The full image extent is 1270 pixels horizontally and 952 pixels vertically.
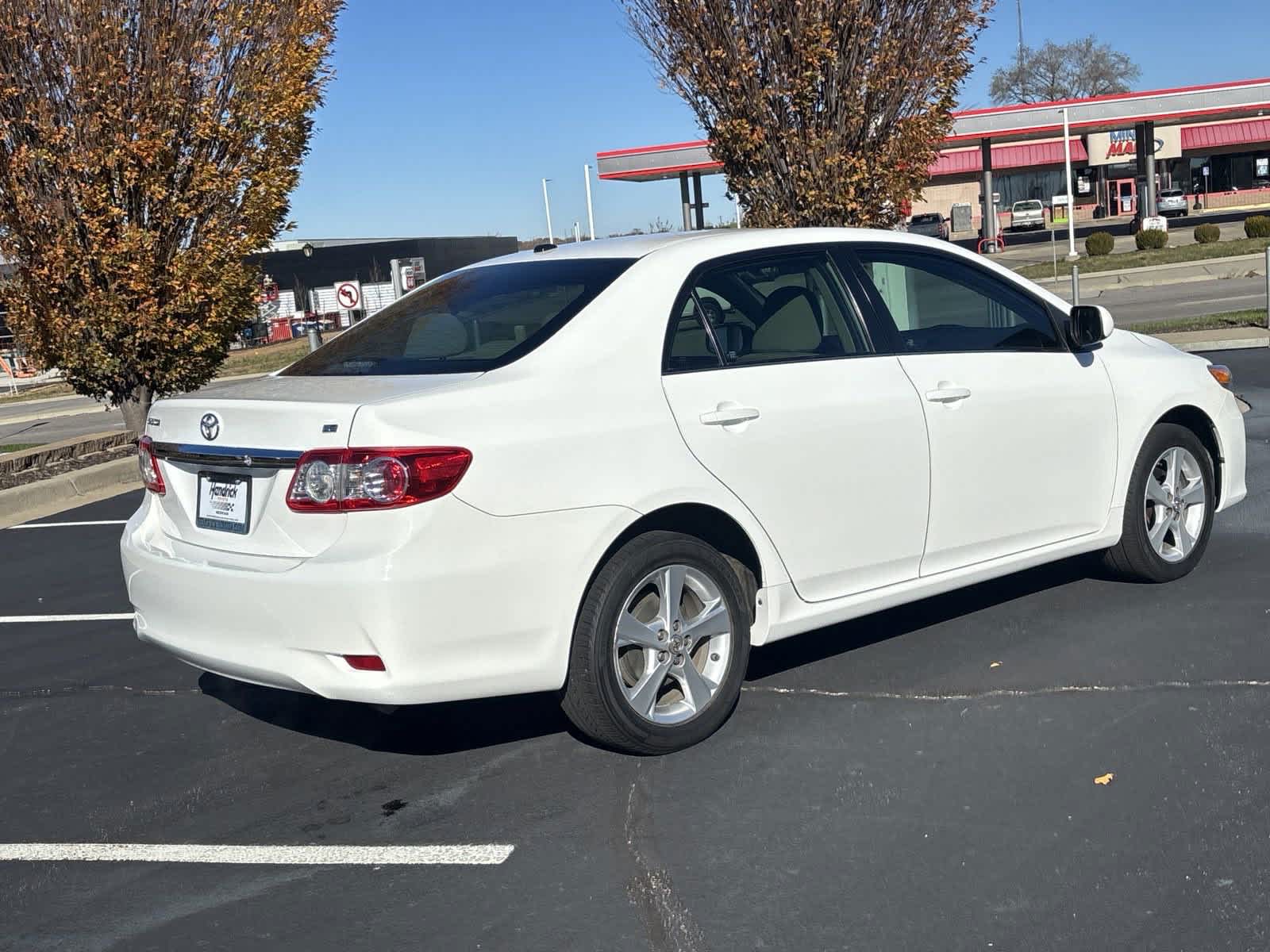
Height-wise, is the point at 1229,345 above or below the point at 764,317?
below

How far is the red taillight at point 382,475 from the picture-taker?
408cm

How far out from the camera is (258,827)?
4.36 metres

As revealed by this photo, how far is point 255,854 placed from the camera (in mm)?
4148

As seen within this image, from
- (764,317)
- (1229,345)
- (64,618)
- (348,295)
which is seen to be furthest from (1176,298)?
(764,317)

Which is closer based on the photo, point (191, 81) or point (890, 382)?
point (890, 382)

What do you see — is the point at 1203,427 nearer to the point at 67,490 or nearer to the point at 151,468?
the point at 151,468

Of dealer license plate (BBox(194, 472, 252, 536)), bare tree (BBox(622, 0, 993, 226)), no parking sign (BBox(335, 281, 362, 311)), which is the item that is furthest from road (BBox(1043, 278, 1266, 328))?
dealer license plate (BBox(194, 472, 252, 536))

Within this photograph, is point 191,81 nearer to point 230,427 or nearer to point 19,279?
point 19,279

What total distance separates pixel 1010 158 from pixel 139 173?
2526 inches

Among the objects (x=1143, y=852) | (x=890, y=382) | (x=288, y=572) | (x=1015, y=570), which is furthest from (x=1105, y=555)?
(x=288, y=572)

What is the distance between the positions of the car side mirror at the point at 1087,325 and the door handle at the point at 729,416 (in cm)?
180

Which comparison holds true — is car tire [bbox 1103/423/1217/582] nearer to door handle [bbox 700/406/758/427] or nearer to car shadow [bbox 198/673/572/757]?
door handle [bbox 700/406/758/427]

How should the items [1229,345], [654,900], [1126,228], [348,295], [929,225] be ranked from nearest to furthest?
1. [654,900]
2. [1229,345]
3. [348,295]
4. [929,225]
5. [1126,228]

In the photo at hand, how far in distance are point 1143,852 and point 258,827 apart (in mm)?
2570
